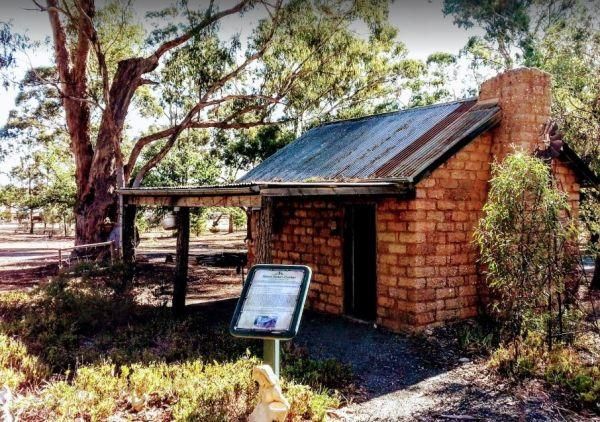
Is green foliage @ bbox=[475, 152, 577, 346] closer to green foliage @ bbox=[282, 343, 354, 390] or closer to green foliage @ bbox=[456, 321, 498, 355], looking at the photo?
green foliage @ bbox=[456, 321, 498, 355]

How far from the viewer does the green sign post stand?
4102 mm

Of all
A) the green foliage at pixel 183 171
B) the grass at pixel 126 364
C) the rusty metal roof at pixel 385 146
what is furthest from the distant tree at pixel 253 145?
the grass at pixel 126 364

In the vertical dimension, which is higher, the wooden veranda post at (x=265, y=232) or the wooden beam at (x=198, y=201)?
the wooden beam at (x=198, y=201)

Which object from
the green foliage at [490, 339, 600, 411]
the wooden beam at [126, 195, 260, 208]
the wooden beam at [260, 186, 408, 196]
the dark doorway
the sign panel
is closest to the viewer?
the sign panel

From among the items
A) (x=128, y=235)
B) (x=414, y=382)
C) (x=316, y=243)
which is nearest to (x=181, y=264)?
(x=128, y=235)

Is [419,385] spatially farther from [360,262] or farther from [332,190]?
[360,262]

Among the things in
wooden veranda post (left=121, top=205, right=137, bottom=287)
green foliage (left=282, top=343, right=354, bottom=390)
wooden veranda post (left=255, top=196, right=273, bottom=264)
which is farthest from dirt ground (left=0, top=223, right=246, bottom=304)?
green foliage (left=282, top=343, right=354, bottom=390)

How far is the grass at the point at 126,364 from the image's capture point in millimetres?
5020

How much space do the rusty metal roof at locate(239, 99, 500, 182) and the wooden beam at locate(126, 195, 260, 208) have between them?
2360 mm

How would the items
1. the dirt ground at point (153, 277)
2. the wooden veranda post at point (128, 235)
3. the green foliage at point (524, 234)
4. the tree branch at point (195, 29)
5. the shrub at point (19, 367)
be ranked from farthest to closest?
the tree branch at point (195, 29)
the dirt ground at point (153, 277)
the wooden veranda post at point (128, 235)
the green foliage at point (524, 234)
the shrub at point (19, 367)

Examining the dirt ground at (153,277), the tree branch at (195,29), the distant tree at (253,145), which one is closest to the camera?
the dirt ground at (153,277)

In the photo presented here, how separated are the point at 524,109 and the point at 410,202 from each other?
2.70m

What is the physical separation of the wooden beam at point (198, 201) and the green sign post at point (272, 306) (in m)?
2.84

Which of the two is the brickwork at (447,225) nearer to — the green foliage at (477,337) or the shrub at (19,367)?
the green foliage at (477,337)
